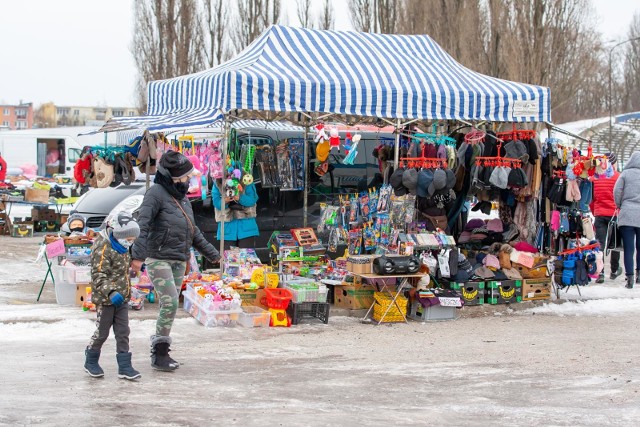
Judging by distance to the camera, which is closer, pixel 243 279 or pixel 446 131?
pixel 243 279

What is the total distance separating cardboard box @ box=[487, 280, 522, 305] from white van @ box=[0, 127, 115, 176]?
3008 centimetres

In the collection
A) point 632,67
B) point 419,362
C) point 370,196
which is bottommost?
point 419,362

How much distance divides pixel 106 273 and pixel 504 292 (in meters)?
6.32

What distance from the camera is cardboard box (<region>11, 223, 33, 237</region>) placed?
19.6 meters

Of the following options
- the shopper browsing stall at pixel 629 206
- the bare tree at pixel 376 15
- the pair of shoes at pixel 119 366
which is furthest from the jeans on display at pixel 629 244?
the bare tree at pixel 376 15

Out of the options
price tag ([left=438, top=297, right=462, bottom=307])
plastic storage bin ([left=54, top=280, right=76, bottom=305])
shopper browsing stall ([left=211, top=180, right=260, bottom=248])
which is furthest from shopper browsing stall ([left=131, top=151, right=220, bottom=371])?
shopper browsing stall ([left=211, top=180, right=260, bottom=248])

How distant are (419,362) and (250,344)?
1836 mm

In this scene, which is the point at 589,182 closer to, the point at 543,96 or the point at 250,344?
the point at 543,96

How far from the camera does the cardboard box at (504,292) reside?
1151 centimetres

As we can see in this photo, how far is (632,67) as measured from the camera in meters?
69.1

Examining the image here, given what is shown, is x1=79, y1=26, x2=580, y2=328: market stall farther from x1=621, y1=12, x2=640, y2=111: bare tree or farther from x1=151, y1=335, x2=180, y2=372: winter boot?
x1=621, y1=12, x2=640, y2=111: bare tree

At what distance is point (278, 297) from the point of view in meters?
10.1

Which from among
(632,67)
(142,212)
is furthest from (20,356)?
(632,67)

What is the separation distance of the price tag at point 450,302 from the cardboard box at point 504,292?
97 centimetres
